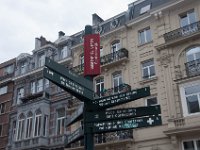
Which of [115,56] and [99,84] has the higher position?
[115,56]

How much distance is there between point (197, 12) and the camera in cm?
2008

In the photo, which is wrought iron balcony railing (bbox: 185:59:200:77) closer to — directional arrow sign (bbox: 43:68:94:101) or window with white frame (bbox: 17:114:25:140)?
directional arrow sign (bbox: 43:68:94:101)

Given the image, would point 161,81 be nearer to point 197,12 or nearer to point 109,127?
point 197,12

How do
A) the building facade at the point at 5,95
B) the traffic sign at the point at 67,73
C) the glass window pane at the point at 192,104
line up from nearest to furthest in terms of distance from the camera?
1. the traffic sign at the point at 67,73
2. the glass window pane at the point at 192,104
3. the building facade at the point at 5,95

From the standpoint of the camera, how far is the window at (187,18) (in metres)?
20.5

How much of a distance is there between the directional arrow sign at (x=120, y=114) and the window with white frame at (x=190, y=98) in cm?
1121

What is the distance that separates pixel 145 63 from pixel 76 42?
900 cm

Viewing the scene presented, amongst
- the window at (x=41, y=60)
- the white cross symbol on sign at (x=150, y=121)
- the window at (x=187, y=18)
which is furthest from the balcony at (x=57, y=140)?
the white cross symbol on sign at (x=150, y=121)

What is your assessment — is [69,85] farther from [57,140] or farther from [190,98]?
[57,140]

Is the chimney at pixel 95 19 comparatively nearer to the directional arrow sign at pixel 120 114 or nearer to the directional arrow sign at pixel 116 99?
the directional arrow sign at pixel 116 99

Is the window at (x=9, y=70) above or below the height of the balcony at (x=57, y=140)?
above

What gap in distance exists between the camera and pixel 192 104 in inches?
704

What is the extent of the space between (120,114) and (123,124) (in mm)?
322

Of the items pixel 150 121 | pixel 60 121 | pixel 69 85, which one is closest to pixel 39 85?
pixel 60 121
